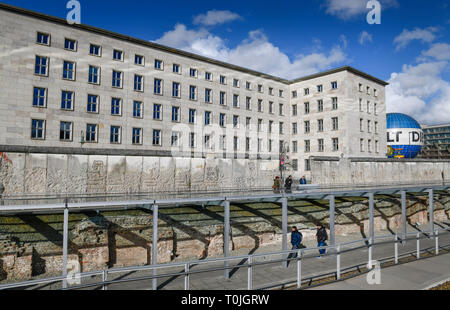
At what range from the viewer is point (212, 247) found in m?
16.3

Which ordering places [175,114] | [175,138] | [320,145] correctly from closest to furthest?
[175,138], [175,114], [320,145]

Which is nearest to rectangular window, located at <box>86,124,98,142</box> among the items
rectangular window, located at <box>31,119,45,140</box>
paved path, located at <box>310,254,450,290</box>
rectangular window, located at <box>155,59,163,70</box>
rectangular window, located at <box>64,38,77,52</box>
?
rectangular window, located at <box>31,119,45,140</box>

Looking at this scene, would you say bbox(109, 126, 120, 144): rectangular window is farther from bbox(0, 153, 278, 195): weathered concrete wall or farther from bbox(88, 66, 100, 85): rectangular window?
bbox(0, 153, 278, 195): weathered concrete wall

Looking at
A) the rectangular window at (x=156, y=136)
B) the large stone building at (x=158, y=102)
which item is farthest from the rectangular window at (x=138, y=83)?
the rectangular window at (x=156, y=136)

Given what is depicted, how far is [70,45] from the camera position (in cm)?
3147

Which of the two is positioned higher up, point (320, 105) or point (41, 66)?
point (320, 105)

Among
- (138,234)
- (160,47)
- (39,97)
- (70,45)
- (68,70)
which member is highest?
(160,47)

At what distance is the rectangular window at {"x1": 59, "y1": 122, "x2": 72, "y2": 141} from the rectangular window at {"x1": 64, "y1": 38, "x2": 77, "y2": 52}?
7714mm

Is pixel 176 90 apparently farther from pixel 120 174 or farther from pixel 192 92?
pixel 120 174

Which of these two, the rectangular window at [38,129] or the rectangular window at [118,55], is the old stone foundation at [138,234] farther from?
the rectangular window at [118,55]

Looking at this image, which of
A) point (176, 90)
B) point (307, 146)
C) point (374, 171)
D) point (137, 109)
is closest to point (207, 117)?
point (176, 90)

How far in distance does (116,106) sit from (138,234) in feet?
78.2

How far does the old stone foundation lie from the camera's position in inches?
476
